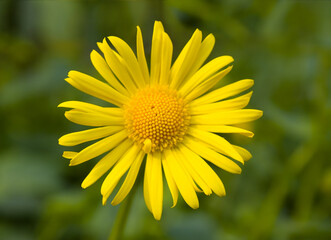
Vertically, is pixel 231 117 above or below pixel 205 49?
below

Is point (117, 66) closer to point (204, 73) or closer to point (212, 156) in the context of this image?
point (204, 73)

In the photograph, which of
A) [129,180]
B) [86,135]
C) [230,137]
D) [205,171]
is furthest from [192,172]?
[230,137]

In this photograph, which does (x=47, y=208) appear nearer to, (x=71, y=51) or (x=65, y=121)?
(x=65, y=121)

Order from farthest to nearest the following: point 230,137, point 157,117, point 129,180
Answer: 1. point 230,137
2. point 157,117
3. point 129,180

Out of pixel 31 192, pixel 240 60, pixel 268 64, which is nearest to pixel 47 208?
pixel 31 192

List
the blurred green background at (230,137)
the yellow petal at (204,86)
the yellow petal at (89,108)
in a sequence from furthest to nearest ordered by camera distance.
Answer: the blurred green background at (230,137) → the yellow petal at (204,86) → the yellow petal at (89,108)

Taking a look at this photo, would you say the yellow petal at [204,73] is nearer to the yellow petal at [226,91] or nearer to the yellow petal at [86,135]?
the yellow petal at [226,91]

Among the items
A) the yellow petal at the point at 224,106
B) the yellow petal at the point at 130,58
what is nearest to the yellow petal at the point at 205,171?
the yellow petal at the point at 224,106
